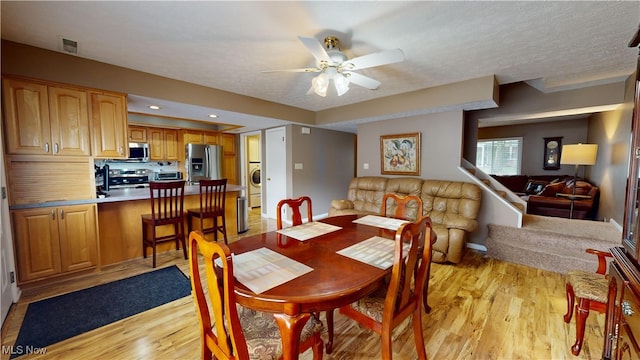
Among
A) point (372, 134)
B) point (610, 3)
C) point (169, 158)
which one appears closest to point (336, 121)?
point (372, 134)

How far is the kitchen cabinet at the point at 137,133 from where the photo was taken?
4977 mm

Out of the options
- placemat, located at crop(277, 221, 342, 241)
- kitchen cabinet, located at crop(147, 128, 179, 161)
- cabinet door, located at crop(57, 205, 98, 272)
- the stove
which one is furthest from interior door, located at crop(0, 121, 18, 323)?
kitchen cabinet, located at crop(147, 128, 179, 161)

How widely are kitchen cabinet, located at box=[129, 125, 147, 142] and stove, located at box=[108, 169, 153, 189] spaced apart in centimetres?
67

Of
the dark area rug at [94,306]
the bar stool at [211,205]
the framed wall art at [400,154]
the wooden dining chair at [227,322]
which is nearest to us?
the wooden dining chair at [227,322]

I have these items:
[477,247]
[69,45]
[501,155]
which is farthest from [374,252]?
[501,155]

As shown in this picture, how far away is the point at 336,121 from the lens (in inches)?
184

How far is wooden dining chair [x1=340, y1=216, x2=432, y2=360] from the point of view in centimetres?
122

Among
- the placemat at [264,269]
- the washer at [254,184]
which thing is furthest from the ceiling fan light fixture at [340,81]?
the washer at [254,184]

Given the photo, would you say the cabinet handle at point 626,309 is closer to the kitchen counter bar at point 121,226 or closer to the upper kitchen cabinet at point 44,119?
the kitchen counter bar at point 121,226

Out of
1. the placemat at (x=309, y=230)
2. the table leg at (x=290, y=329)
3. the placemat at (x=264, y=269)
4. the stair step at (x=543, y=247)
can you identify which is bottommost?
the stair step at (x=543, y=247)

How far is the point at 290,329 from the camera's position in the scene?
102cm

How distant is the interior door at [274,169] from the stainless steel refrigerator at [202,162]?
46.3 inches

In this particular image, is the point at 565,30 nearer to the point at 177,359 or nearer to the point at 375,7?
the point at 375,7

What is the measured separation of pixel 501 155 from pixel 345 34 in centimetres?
741
